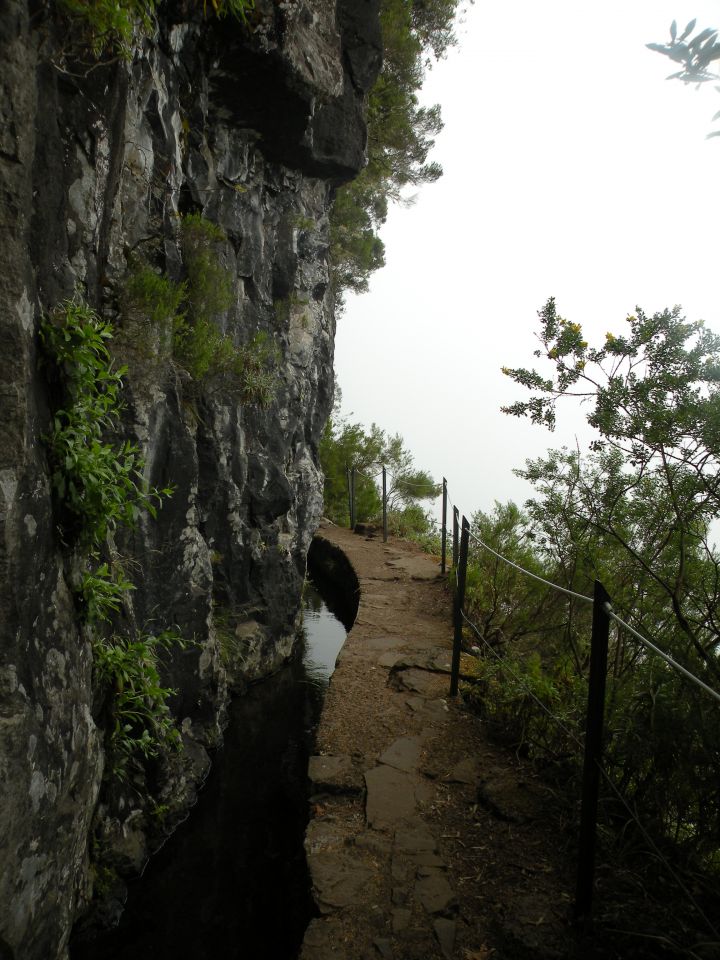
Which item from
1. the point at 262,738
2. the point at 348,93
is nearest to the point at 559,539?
the point at 262,738

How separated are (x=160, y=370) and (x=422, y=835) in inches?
128

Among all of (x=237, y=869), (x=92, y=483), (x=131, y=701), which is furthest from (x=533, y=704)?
(x=92, y=483)

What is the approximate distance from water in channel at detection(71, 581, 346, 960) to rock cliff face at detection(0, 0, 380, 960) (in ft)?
0.67

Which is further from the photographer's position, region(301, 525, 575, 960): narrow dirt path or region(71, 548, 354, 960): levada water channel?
region(71, 548, 354, 960): levada water channel

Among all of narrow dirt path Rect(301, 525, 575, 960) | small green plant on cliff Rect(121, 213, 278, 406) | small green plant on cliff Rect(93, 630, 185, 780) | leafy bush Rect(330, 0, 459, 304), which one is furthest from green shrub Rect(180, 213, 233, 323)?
leafy bush Rect(330, 0, 459, 304)

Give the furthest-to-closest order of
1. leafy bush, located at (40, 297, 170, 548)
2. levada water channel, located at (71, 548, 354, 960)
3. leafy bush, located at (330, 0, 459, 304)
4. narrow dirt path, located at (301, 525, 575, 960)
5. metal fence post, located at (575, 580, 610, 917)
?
leafy bush, located at (330, 0, 459, 304) < levada water channel, located at (71, 548, 354, 960) < leafy bush, located at (40, 297, 170, 548) < narrow dirt path, located at (301, 525, 575, 960) < metal fence post, located at (575, 580, 610, 917)

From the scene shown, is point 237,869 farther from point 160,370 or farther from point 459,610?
point 160,370

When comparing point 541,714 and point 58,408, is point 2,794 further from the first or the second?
point 541,714

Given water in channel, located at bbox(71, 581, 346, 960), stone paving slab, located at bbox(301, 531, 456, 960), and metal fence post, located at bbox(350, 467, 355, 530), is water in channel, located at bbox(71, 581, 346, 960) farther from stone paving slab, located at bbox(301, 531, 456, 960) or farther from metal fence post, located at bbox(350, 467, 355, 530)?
metal fence post, located at bbox(350, 467, 355, 530)

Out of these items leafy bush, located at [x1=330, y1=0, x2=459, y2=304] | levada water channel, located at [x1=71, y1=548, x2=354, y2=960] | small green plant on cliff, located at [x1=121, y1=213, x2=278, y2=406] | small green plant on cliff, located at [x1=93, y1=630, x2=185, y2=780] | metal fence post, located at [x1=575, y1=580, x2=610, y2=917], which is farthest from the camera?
leafy bush, located at [x1=330, y1=0, x2=459, y2=304]

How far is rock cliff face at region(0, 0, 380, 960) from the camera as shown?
7.90 feet

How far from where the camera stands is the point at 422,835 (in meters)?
3.28

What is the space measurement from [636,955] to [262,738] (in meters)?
3.62

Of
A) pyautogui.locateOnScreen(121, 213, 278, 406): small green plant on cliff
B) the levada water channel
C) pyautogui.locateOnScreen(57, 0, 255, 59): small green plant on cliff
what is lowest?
the levada water channel
